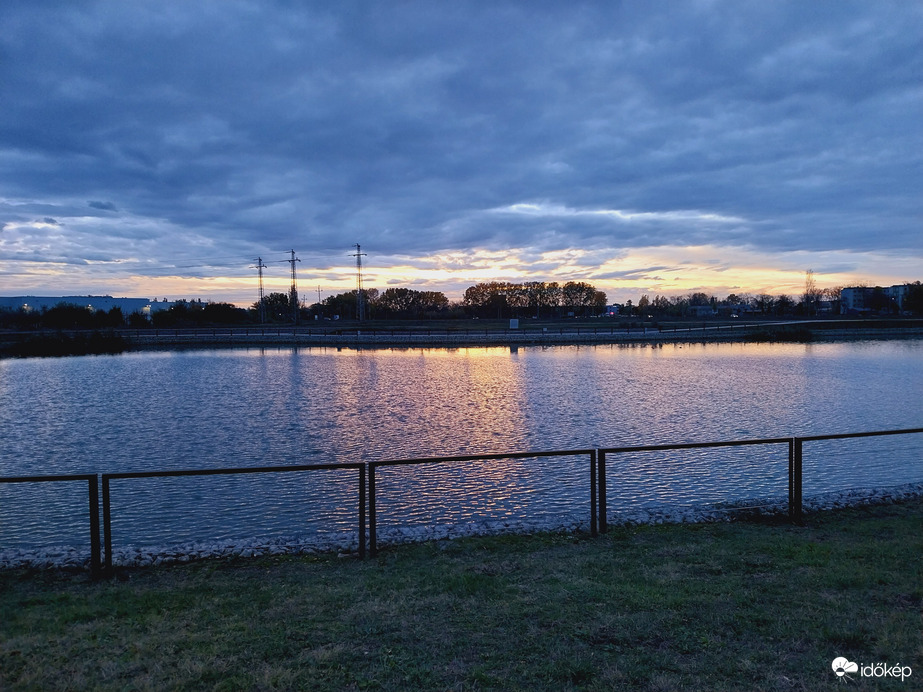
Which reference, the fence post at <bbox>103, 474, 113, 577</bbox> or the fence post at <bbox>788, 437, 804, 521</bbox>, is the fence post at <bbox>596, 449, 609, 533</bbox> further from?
the fence post at <bbox>103, 474, 113, 577</bbox>

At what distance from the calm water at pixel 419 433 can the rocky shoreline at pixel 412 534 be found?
1356 mm

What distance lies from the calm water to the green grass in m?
3.30

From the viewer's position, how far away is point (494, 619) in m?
5.68

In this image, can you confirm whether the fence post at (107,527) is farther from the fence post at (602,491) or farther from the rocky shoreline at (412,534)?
the fence post at (602,491)

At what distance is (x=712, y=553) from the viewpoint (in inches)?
298

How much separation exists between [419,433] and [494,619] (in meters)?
14.1

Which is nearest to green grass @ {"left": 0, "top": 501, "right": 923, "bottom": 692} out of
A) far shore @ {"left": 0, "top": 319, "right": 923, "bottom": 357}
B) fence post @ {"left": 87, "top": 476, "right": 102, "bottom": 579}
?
fence post @ {"left": 87, "top": 476, "right": 102, "bottom": 579}

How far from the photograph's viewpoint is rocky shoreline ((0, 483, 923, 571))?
8172 mm

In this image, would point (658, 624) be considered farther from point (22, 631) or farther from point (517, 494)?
point (517, 494)

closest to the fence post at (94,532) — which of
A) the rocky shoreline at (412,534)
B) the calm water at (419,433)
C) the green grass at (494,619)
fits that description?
the green grass at (494,619)

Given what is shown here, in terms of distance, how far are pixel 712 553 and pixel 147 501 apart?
1017 cm

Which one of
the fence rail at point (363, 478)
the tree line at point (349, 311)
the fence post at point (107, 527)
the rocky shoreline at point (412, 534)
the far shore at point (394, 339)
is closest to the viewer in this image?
the fence rail at point (363, 478)

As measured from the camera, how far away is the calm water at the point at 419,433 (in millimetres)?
11680

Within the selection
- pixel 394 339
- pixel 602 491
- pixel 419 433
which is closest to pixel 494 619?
pixel 602 491
